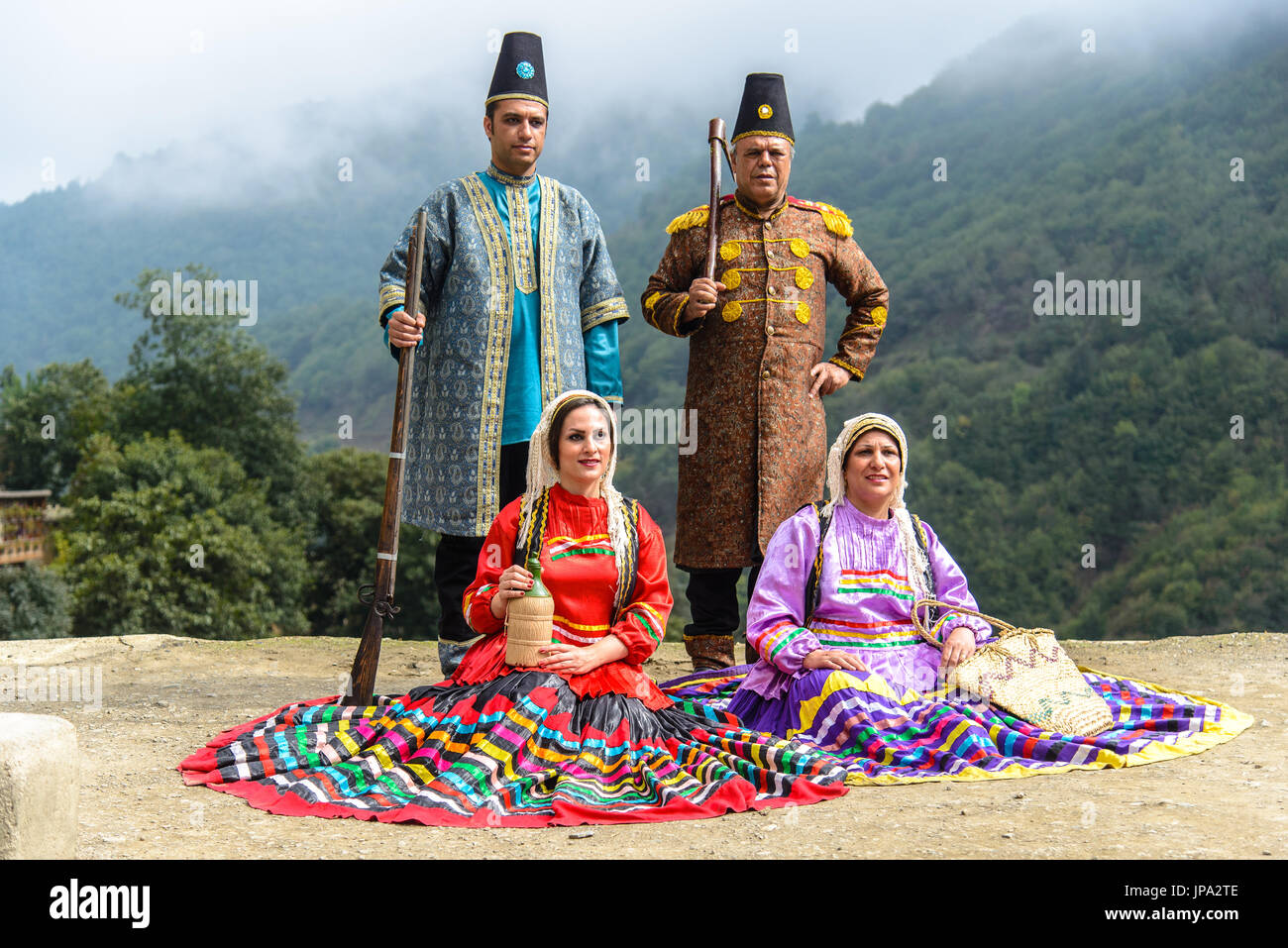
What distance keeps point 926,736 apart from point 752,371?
1.73 meters

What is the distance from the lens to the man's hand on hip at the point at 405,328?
4.55 metres

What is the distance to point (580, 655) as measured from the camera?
3.80 m

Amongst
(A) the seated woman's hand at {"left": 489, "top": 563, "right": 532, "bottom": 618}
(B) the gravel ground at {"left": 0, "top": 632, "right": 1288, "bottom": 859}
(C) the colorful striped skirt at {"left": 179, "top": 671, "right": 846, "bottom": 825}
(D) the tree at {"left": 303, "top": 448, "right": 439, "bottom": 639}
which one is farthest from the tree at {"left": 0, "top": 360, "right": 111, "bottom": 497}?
(A) the seated woman's hand at {"left": 489, "top": 563, "right": 532, "bottom": 618}

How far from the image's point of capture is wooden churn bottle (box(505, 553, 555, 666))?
378 cm

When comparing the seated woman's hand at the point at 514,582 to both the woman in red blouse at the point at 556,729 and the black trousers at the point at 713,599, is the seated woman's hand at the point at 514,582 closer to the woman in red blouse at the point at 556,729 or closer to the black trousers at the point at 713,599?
the woman in red blouse at the point at 556,729

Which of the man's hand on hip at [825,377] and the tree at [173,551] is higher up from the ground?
the man's hand on hip at [825,377]

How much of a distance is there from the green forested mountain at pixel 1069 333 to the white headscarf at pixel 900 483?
4.81 m

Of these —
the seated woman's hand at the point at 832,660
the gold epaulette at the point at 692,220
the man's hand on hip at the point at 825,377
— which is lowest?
the seated woman's hand at the point at 832,660

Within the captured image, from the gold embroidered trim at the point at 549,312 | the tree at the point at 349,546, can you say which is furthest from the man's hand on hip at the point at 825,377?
the tree at the point at 349,546

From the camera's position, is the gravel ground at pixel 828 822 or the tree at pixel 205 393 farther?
the tree at pixel 205 393

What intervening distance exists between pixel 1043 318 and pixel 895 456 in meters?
30.1

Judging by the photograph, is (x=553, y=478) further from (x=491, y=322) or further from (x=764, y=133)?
(x=764, y=133)

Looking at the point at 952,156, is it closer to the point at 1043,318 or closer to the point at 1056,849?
the point at 1043,318

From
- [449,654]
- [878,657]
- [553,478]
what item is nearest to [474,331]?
[553,478]
